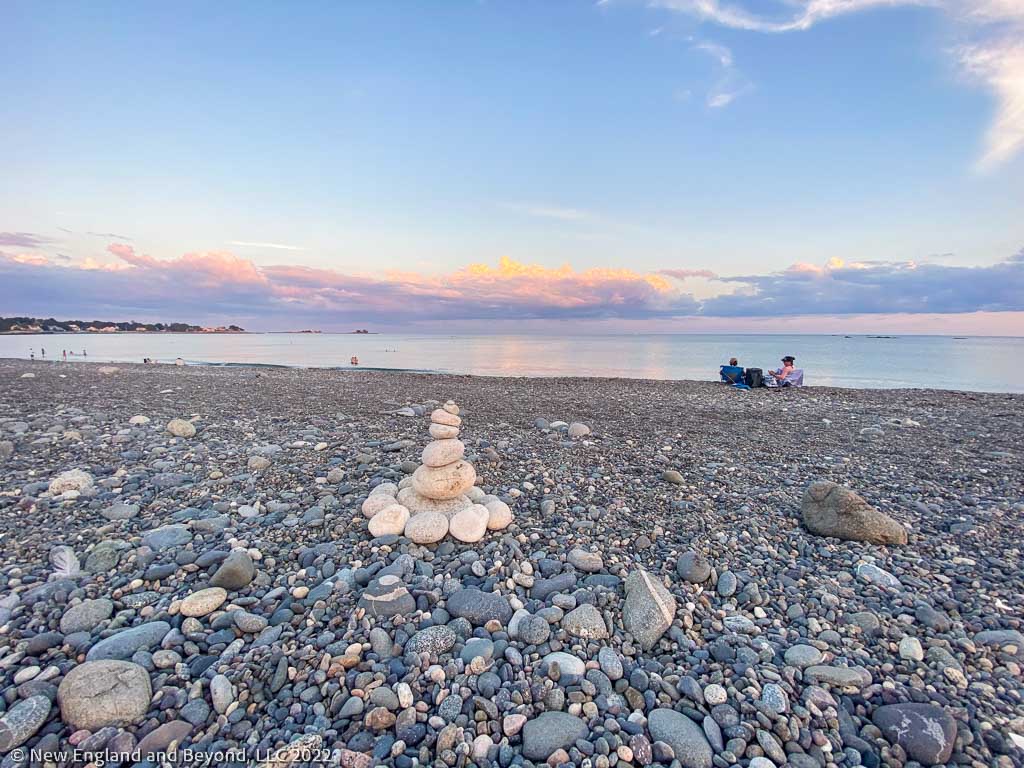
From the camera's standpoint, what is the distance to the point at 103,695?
108 inches

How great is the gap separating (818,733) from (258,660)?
3496 mm

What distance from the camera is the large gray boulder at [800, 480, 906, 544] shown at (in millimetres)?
5000

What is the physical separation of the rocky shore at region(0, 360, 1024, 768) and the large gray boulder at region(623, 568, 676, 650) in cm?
2

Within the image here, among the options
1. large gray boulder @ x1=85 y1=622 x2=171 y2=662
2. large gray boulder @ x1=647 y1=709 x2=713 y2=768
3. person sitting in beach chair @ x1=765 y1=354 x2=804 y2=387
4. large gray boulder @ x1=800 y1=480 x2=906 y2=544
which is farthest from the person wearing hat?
large gray boulder @ x1=85 y1=622 x2=171 y2=662

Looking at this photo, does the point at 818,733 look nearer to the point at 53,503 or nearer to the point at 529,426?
the point at 53,503

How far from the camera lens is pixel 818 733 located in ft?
8.77

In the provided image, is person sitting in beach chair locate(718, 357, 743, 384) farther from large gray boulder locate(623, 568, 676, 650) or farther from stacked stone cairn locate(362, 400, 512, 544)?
large gray boulder locate(623, 568, 676, 650)

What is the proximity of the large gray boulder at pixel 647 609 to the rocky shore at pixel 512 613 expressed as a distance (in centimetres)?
2

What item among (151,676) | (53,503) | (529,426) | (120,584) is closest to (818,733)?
(151,676)

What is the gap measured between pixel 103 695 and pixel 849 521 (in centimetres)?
651

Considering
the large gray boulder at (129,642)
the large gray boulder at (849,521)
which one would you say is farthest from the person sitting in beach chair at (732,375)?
the large gray boulder at (129,642)

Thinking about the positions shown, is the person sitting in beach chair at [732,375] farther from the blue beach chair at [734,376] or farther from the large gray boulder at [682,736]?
the large gray boulder at [682,736]

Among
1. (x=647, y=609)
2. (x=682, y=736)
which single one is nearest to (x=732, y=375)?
(x=647, y=609)

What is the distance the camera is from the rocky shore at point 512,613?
2650 mm
